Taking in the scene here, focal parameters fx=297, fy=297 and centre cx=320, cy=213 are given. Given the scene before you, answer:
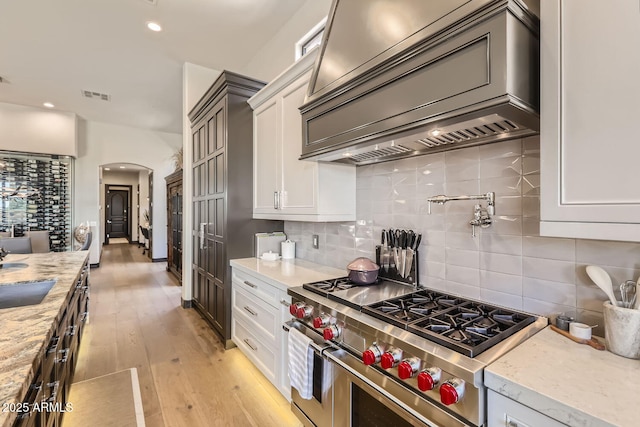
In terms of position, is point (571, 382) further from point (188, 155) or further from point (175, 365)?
point (188, 155)

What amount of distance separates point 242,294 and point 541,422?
2.19m

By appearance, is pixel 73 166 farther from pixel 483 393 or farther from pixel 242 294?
pixel 483 393

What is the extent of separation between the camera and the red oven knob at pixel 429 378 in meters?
1.00

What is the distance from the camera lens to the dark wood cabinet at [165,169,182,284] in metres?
5.79

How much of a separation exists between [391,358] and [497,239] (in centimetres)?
81

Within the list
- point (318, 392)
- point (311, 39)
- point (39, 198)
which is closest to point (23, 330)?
point (318, 392)

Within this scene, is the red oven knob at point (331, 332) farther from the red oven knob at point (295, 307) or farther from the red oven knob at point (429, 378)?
the red oven knob at point (429, 378)

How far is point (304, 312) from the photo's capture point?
1697 millimetres

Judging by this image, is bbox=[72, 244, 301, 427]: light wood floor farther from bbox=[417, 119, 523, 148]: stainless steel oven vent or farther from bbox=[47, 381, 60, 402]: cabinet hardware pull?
bbox=[417, 119, 523, 148]: stainless steel oven vent

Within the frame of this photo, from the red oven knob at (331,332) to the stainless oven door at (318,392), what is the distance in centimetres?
9

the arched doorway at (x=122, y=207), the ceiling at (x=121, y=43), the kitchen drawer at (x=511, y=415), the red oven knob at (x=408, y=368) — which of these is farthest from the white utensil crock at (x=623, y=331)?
the arched doorway at (x=122, y=207)

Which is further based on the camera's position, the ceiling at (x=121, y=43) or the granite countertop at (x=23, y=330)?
the ceiling at (x=121, y=43)

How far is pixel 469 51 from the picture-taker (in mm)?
1086

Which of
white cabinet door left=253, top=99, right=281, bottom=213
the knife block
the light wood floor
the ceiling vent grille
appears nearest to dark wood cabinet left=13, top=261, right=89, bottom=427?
the light wood floor
